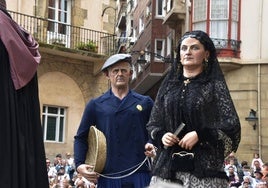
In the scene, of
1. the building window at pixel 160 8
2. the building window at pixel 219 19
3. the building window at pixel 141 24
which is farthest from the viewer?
the building window at pixel 141 24

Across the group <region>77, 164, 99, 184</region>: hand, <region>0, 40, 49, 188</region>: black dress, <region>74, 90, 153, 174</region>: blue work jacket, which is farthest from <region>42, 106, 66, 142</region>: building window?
<region>0, 40, 49, 188</region>: black dress

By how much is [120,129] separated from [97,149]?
1.02 feet

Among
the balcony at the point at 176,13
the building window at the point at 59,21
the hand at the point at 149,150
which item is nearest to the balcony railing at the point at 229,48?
the balcony at the point at 176,13

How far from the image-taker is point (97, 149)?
516cm

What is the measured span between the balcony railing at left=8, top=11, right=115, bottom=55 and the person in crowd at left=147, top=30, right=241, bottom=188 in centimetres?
1966

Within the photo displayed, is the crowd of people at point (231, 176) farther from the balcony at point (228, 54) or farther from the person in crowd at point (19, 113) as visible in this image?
the person in crowd at point (19, 113)

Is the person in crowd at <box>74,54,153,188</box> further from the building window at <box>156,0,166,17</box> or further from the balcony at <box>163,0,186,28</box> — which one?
the building window at <box>156,0,166,17</box>

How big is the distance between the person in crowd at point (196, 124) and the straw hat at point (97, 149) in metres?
0.84

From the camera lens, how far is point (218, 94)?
4.23 metres

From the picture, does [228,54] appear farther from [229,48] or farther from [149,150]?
[149,150]

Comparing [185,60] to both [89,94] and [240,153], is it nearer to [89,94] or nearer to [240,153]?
[240,153]

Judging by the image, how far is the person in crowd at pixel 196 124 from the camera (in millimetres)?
4145

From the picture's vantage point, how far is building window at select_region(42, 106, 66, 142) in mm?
24719

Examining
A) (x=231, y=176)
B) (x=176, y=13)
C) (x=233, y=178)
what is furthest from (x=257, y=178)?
(x=176, y=13)
